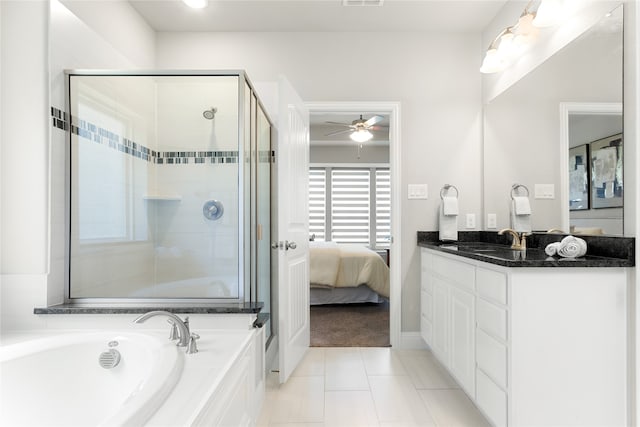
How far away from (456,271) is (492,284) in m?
0.46

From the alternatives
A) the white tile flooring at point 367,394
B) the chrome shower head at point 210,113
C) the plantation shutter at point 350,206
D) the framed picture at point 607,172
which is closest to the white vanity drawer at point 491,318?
the white tile flooring at point 367,394

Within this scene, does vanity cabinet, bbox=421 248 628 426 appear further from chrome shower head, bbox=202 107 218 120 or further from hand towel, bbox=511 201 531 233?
chrome shower head, bbox=202 107 218 120

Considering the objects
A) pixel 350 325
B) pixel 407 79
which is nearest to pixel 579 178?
pixel 407 79

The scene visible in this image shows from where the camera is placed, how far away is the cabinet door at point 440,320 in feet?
7.32

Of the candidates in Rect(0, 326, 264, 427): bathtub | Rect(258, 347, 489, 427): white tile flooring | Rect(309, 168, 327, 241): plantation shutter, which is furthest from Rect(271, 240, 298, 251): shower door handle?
Rect(309, 168, 327, 241): plantation shutter

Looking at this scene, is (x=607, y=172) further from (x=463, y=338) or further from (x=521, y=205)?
(x=463, y=338)

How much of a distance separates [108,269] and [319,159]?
463 centimetres

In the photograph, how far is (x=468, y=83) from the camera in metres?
2.92

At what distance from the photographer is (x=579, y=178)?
184cm

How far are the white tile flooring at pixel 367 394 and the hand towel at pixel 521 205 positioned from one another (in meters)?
1.23

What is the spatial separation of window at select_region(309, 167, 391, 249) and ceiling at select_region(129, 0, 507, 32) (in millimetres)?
3582

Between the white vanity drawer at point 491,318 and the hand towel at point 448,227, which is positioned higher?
the hand towel at point 448,227

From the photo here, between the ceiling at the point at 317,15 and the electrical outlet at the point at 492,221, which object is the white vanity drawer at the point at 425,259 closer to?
the electrical outlet at the point at 492,221

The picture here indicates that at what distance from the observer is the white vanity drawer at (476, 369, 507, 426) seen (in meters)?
1.53
